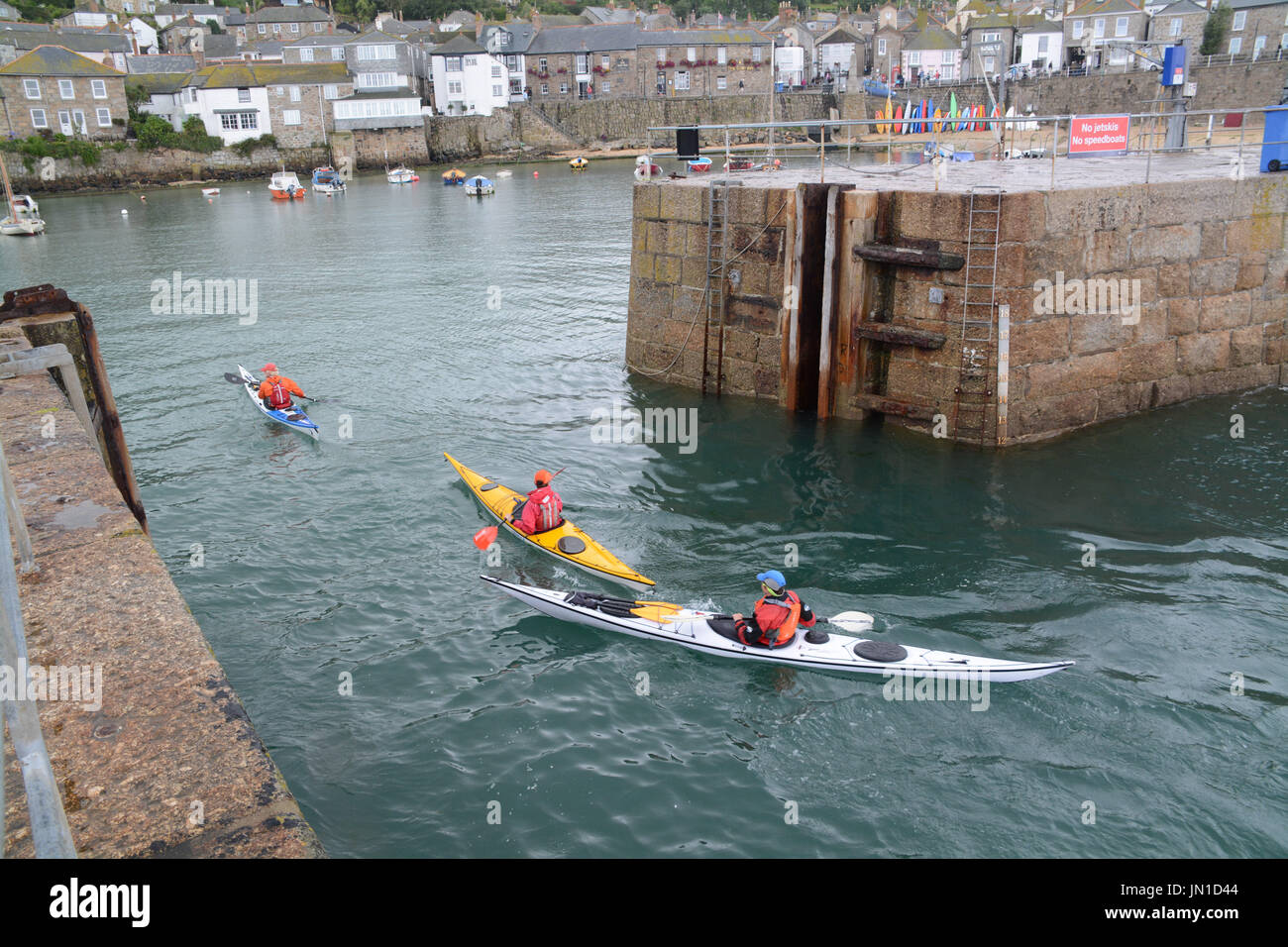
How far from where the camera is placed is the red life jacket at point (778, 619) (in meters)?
11.4

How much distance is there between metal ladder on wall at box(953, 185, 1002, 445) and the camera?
16531 millimetres

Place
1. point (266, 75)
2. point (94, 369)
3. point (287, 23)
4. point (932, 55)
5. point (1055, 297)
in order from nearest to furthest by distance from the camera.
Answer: point (94, 369) → point (1055, 297) → point (266, 75) → point (932, 55) → point (287, 23)

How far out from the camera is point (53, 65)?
72.8 meters

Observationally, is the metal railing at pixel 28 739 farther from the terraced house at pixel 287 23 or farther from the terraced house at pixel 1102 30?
the terraced house at pixel 287 23

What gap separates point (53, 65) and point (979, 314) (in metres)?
81.4

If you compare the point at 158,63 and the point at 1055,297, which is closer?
the point at 1055,297

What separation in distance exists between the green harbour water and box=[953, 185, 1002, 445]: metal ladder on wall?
3.19 feet

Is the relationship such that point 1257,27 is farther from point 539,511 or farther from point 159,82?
point 159,82

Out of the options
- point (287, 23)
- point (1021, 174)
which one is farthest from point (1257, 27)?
point (287, 23)

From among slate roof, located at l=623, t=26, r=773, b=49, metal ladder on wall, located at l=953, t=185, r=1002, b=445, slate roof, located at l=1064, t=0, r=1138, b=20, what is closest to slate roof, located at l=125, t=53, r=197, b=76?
slate roof, located at l=623, t=26, r=773, b=49

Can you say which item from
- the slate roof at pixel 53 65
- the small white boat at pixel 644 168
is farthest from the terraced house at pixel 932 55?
the small white boat at pixel 644 168

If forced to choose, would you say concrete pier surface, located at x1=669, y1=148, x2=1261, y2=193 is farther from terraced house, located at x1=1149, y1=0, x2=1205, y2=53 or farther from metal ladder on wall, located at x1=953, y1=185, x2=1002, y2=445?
terraced house, located at x1=1149, y1=0, x2=1205, y2=53

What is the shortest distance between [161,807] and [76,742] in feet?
3.35

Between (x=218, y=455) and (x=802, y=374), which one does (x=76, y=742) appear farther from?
(x=802, y=374)
